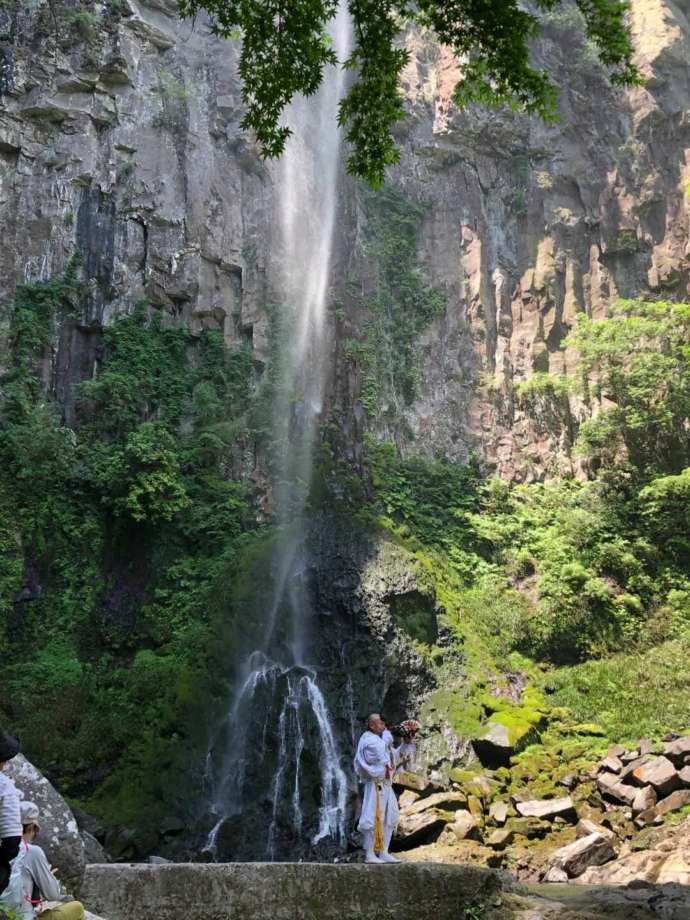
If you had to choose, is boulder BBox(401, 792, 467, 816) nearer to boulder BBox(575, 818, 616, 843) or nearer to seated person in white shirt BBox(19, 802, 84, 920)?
boulder BBox(575, 818, 616, 843)

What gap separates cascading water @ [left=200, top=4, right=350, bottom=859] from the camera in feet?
41.7

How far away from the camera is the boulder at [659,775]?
427 inches

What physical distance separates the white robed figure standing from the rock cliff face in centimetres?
1316

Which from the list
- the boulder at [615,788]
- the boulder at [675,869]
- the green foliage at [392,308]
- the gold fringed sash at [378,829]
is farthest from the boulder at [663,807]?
the green foliage at [392,308]

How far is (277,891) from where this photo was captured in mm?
5809

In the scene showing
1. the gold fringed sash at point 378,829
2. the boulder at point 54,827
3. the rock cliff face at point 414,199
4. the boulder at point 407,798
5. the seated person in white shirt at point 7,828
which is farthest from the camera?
the rock cliff face at point 414,199

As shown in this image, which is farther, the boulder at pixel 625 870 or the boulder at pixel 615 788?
the boulder at pixel 615 788

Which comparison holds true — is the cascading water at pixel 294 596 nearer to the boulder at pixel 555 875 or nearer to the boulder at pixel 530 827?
the boulder at pixel 530 827

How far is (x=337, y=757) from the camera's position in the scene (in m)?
13.4

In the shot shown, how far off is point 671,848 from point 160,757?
8096 millimetres

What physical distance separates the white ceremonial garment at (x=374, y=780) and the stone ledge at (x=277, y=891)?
1.30 metres

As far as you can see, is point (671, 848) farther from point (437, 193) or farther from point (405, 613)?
point (437, 193)

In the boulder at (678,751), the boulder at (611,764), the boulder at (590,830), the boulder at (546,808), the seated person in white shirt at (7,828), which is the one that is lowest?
the boulder at (590,830)

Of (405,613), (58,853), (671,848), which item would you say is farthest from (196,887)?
(405,613)
